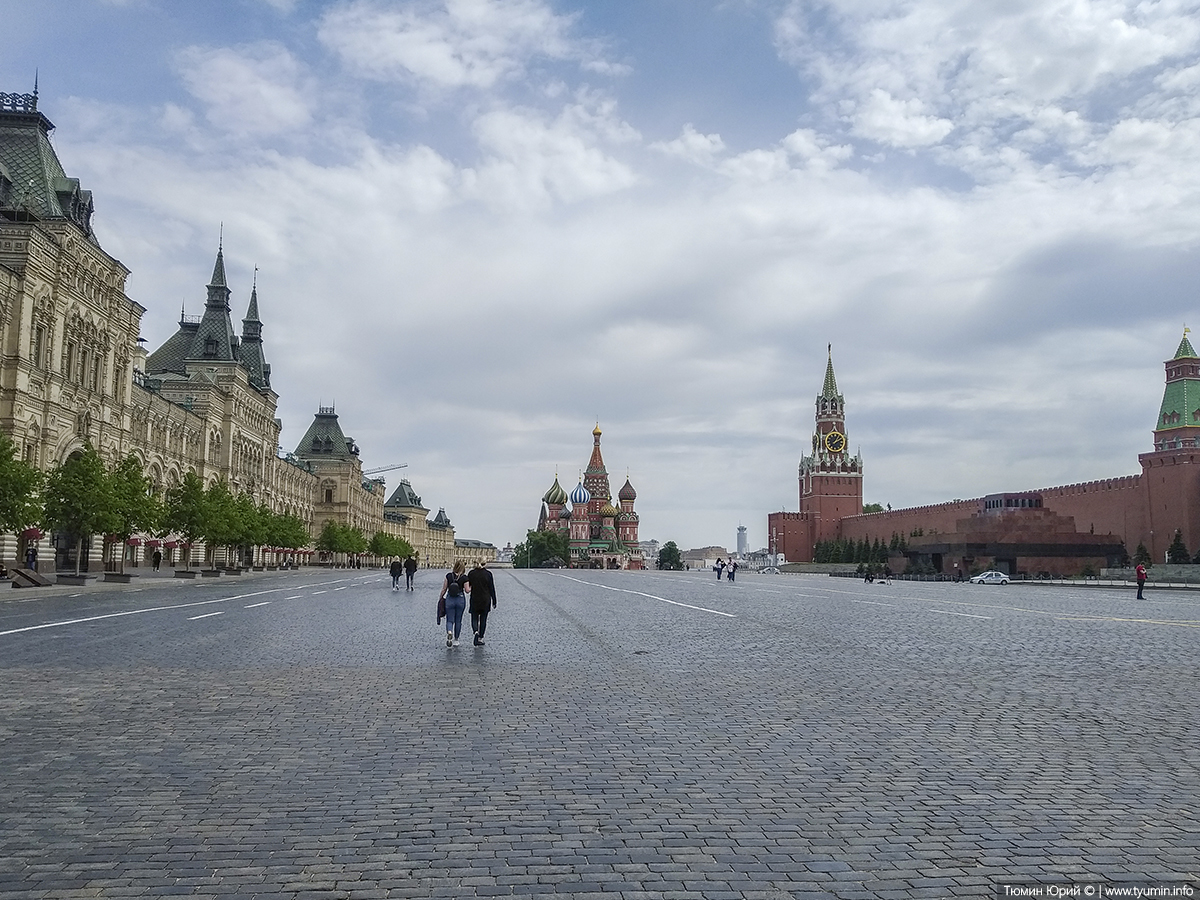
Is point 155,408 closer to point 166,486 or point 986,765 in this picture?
point 166,486

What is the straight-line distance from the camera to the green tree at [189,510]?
4944 centimetres

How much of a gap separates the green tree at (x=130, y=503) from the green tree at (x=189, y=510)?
6.14 meters

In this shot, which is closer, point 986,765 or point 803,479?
point 986,765

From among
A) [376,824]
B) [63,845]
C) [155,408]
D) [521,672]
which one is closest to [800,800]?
[376,824]

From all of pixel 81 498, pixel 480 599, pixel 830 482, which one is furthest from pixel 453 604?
pixel 830 482

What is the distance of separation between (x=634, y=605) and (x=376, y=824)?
935 inches

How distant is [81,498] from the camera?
3578 cm

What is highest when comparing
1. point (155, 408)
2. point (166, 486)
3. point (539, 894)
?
point (155, 408)

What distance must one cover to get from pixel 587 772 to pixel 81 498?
3466cm

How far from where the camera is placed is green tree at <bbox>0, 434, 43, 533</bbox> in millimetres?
30953

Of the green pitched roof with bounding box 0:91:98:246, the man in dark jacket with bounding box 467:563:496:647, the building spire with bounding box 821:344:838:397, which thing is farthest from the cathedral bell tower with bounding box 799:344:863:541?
the man in dark jacket with bounding box 467:563:496:647

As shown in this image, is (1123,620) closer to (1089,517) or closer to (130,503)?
(130,503)

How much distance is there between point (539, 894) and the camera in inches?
173

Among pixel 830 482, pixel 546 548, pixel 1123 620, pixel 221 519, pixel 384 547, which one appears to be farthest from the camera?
pixel 546 548
